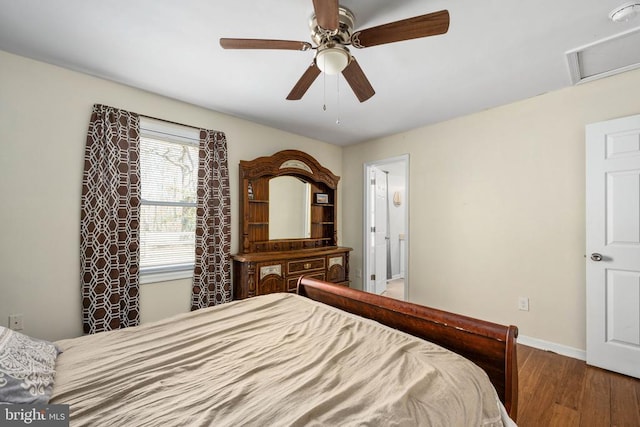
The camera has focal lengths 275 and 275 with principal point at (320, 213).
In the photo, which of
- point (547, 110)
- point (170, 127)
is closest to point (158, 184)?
point (170, 127)

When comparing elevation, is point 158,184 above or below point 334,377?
above

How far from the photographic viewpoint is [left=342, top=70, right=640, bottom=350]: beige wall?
2.49 meters

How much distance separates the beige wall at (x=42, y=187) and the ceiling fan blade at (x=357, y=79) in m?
2.16

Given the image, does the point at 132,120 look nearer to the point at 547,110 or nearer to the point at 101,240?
the point at 101,240

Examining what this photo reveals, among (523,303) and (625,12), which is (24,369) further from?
(523,303)

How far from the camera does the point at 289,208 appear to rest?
382 cm

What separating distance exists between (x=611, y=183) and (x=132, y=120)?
13.7 feet

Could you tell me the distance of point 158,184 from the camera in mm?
2760

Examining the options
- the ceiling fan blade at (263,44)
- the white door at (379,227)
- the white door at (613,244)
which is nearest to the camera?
the ceiling fan blade at (263,44)

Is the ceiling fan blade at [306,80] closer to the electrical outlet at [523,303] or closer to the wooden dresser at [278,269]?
the wooden dresser at [278,269]

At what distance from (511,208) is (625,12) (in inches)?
67.5

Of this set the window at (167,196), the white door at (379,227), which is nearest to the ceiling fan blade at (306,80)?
the window at (167,196)

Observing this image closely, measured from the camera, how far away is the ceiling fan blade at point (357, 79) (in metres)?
1.68

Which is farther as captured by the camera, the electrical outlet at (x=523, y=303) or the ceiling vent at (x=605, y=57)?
the electrical outlet at (x=523, y=303)
